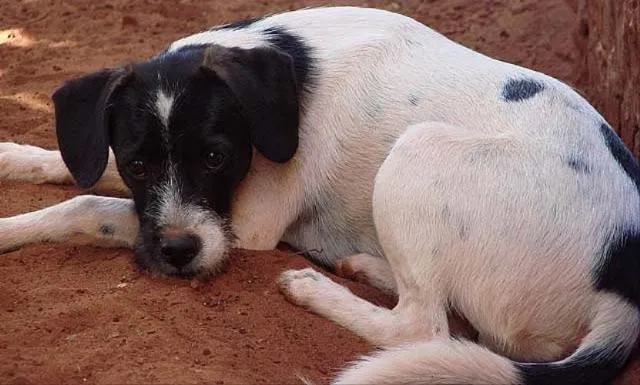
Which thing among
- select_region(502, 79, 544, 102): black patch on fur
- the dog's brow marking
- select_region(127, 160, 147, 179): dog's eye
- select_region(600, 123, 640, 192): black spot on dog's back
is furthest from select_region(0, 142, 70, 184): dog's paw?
select_region(600, 123, 640, 192): black spot on dog's back

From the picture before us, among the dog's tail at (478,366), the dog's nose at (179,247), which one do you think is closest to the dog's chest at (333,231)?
the dog's nose at (179,247)

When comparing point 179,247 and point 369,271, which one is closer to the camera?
point 179,247

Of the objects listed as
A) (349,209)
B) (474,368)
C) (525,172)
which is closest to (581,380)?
(474,368)

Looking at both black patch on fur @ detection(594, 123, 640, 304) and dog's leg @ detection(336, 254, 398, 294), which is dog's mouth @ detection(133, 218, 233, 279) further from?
black patch on fur @ detection(594, 123, 640, 304)

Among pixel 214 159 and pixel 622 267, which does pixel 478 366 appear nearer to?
pixel 622 267

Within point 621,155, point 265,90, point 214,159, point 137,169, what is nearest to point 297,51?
point 265,90
